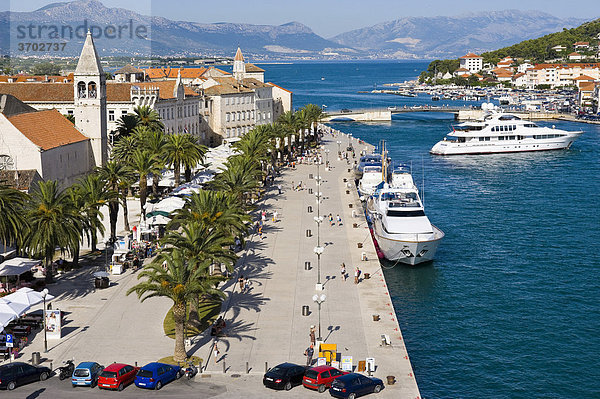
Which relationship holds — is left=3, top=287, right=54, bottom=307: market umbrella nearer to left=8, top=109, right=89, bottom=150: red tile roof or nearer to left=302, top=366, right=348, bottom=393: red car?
left=302, top=366, right=348, bottom=393: red car

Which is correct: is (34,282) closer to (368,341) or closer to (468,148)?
(368,341)

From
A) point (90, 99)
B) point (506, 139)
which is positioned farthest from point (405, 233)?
point (506, 139)

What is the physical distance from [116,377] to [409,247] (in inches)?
1355

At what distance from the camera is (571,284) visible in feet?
199

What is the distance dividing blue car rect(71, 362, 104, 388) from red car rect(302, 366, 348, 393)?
922cm

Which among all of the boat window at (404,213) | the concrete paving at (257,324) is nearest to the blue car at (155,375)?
the concrete paving at (257,324)

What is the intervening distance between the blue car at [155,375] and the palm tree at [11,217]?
16538 mm

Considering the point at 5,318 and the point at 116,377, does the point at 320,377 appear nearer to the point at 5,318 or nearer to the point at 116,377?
the point at 116,377

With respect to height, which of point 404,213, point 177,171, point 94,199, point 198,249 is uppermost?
point 94,199

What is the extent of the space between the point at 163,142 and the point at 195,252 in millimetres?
38364

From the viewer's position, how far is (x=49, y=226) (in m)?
49.3

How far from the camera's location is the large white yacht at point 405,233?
212 feet

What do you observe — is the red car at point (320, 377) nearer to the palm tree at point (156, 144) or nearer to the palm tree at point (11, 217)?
the palm tree at point (11, 217)

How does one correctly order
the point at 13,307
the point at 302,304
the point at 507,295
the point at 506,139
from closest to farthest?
the point at 13,307 < the point at 302,304 < the point at 507,295 < the point at 506,139
